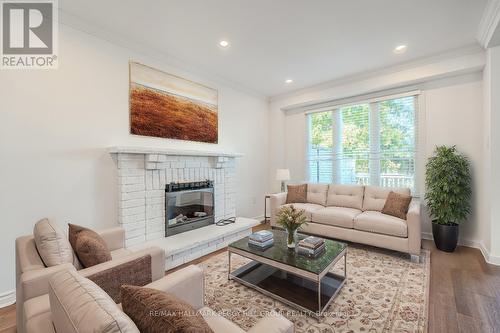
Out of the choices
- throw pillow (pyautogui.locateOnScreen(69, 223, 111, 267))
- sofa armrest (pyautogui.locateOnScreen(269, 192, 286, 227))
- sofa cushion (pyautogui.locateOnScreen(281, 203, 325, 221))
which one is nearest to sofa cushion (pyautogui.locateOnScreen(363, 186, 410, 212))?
sofa cushion (pyautogui.locateOnScreen(281, 203, 325, 221))

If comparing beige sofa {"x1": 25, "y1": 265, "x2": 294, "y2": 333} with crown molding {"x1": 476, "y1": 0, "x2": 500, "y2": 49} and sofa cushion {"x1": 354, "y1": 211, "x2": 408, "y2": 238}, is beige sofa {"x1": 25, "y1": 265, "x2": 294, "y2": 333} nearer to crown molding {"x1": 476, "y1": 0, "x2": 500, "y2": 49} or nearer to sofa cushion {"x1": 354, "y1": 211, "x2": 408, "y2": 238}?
sofa cushion {"x1": 354, "y1": 211, "x2": 408, "y2": 238}

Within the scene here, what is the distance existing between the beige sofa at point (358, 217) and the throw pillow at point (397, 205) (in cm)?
8

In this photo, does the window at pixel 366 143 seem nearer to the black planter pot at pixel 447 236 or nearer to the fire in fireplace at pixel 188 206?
the black planter pot at pixel 447 236

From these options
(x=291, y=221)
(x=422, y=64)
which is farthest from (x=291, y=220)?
(x=422, y=64)

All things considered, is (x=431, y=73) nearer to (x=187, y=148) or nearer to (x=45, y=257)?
(x=187, y=148)

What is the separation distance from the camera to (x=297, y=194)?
15.0ft

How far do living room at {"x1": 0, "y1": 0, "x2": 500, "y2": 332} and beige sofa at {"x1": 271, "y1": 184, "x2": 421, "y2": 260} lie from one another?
0.08ft

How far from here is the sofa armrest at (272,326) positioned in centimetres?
104

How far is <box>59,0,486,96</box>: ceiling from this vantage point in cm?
243

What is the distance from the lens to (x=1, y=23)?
7.44 feet

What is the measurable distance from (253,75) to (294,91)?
1280 millimetres

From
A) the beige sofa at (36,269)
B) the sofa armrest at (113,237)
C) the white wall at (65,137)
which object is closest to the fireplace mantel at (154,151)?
the white wall at (65,137)

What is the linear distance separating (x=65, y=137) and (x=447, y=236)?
5.11 metres

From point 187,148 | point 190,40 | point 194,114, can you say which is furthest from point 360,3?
point 187,148
